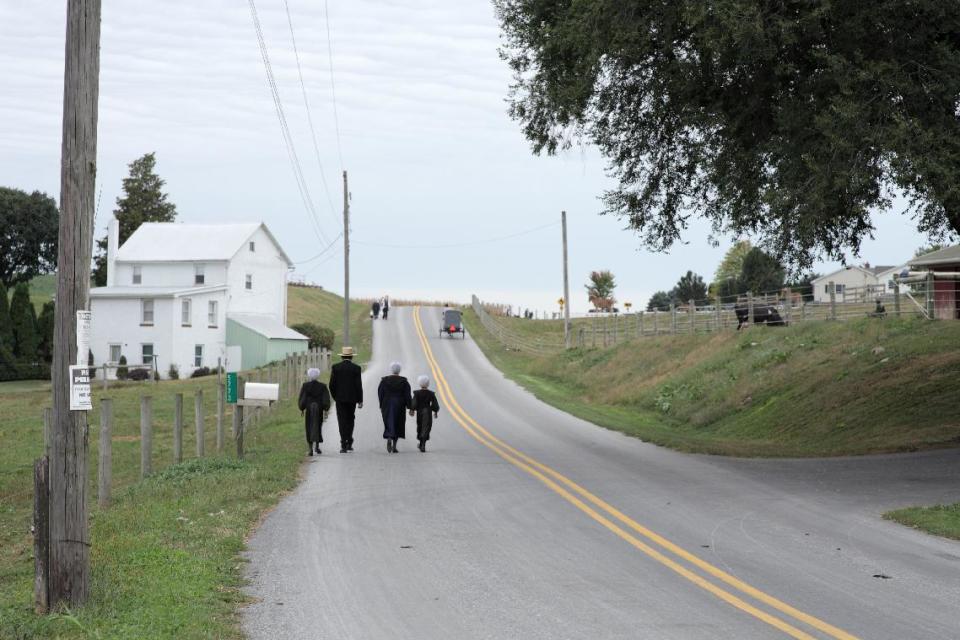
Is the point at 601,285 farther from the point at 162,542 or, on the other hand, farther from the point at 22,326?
the point at 162,542

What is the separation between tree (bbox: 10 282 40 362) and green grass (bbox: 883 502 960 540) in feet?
196

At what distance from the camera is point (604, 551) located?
10273 millimetres

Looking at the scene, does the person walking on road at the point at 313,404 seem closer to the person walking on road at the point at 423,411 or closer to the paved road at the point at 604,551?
the paved road at the point at 604,551

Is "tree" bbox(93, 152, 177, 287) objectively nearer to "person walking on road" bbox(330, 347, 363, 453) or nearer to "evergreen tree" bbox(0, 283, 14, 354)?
"evergreen tree" bbox(0, 283, 14, 354)

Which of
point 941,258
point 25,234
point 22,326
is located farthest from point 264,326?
point 25,234

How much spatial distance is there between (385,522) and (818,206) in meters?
8.18

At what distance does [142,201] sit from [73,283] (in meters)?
92.0

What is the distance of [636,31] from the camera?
56.6ft

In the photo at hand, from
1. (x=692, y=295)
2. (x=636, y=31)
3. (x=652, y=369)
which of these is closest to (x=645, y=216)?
(x=636, y=31)

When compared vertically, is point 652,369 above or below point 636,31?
below

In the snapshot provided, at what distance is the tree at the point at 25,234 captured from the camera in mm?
98062

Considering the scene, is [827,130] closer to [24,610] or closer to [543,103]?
[543,103]

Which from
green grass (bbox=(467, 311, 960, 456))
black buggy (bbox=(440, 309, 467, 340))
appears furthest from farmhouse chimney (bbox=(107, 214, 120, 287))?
green grass (bbox=(467, 311, 960, 456))

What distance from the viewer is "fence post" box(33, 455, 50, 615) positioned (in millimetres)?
7922
